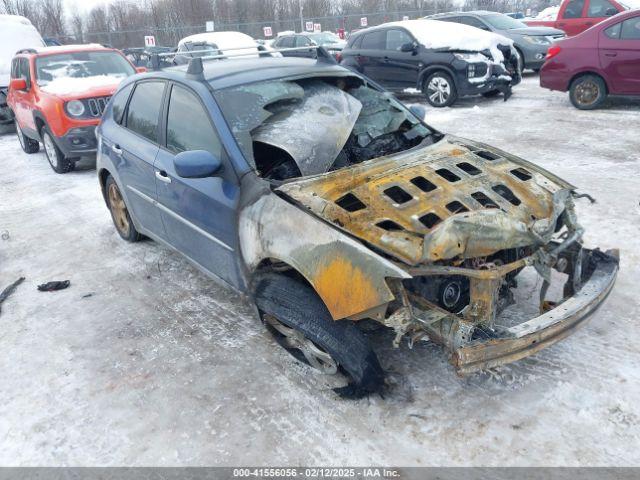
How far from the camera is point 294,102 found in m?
3.73

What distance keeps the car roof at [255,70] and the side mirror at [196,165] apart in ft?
2.23

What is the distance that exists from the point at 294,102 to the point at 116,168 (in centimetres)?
194

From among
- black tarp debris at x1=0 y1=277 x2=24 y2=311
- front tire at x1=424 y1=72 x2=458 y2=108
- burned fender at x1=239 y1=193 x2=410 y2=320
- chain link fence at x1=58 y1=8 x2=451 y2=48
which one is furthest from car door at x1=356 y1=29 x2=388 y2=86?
chain link fence at x1=58 y1=8 x2=451 y2=48

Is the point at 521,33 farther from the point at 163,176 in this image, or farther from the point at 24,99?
the point at 163,176

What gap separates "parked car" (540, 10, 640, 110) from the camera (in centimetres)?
830

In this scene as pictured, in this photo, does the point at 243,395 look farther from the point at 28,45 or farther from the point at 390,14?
the point at 390,14

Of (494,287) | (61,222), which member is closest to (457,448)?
(494,287)

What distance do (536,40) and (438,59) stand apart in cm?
365

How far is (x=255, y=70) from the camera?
388 cm

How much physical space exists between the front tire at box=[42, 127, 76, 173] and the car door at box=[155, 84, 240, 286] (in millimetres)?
Answer: 4912

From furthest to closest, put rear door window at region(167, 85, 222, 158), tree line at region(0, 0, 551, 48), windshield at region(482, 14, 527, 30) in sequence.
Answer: tree line at region(0, 0, 551, 48) < windshield at region(482, 14, 527, 30) < rear door window at region(167, 85, 222, 158)

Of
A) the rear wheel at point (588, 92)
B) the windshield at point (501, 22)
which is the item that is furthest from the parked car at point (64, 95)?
the windshield at point (501, 22)

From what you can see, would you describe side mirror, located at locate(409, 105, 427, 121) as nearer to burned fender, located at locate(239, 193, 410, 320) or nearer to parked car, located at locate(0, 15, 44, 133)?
burned fender, located at locate(239, 193, 410, 320)

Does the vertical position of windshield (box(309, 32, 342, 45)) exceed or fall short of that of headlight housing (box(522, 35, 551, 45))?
it exceeds it
